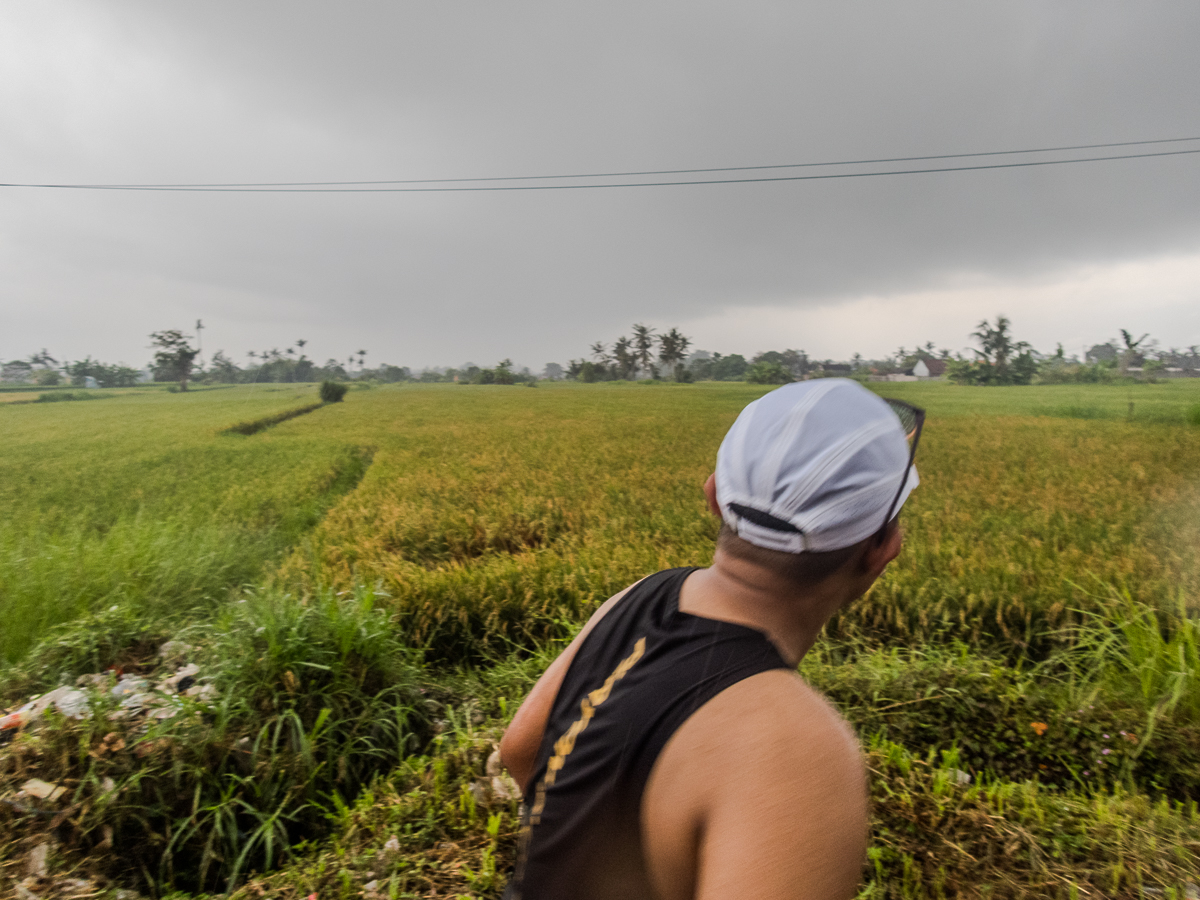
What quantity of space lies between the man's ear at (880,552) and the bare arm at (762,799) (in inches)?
8.3

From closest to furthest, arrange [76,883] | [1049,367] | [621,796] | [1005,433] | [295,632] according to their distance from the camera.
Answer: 1. [621,796]
2. [76,883]
3. [295,632]
4. [1049,367]
5. [1005,433]

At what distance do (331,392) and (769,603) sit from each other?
5804 millimetres

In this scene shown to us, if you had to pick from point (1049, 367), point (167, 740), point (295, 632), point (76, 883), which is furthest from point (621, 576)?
point (1049, 367)

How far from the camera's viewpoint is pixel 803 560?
0.68 meters

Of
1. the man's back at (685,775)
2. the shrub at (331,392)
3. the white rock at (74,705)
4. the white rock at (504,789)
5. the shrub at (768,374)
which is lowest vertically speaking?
the white rock at (504,789)

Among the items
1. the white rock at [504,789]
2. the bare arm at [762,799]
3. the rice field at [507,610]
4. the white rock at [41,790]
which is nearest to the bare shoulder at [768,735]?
the bare arm at [762,799]

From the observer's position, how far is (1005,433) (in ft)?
15.6

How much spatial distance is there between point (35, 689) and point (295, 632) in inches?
44.6

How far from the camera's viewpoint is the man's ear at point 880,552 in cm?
73

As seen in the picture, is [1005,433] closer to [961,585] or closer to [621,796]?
[961,585]

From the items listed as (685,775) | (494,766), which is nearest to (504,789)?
(494,766)

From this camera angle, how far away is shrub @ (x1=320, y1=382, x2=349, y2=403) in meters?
5.60

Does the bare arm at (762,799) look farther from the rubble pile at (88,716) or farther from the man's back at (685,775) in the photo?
the rubble pile at (88,716)

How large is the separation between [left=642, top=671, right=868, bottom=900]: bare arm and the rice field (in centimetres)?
145
